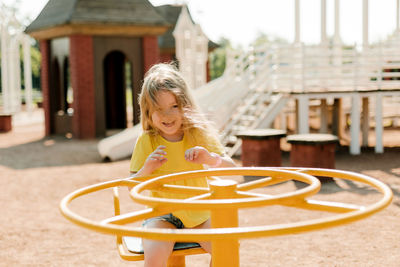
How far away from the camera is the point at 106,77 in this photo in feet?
58.9

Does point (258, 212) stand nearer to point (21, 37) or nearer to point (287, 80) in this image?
point (287, 80)

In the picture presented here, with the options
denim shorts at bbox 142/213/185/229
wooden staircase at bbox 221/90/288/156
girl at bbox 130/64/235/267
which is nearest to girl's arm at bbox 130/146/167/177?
girl at bbox 130/64/235/267

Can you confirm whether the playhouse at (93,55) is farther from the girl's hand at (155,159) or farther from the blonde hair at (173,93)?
the girl's hand at (155,159)

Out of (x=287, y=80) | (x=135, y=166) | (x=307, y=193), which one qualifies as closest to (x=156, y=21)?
(x=287, y=80)

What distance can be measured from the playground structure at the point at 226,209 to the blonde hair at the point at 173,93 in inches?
21.2

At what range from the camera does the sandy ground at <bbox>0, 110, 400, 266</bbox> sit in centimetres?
448

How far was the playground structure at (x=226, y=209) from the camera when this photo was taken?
5.18ft

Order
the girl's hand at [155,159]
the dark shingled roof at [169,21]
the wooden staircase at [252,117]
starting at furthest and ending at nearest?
the dark shingled roof at [169,21]
the wooden staircase at [252,117]
the girl's hand at [155,159]

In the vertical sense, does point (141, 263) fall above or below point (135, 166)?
below

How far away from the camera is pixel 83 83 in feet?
48.9

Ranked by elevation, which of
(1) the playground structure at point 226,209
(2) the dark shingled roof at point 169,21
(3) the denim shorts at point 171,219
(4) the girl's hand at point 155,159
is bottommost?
(3) the denim shorts at point 171,219

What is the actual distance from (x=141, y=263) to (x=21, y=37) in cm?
2279

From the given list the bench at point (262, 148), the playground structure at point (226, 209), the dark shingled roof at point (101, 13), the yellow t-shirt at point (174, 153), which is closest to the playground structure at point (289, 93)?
the bench at point (262, 148)

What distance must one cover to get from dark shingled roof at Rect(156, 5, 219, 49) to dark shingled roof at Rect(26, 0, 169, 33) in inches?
400
